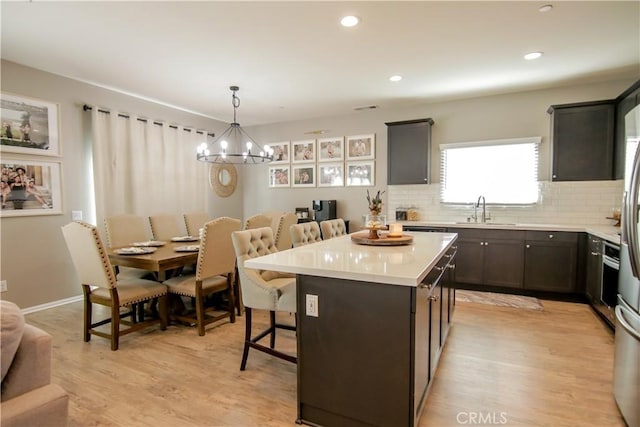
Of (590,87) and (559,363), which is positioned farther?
(590,87)

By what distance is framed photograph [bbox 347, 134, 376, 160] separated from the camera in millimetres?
5688

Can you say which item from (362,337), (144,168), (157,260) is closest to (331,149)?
(144,168)

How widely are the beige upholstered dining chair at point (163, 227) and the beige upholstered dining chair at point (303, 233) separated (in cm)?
238

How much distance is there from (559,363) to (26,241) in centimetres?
544

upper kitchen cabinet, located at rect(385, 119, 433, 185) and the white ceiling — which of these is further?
upper kitchen cabinet, located at rect(385, 119, 433, 185)

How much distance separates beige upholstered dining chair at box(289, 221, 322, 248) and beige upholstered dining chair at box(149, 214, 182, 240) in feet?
7.80

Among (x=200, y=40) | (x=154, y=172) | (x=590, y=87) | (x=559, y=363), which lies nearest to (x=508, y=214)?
(x=590, y=87)

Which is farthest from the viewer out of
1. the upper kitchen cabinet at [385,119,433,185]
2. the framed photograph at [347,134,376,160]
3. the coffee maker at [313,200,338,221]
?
the coffee maker at [313,200,338,221]

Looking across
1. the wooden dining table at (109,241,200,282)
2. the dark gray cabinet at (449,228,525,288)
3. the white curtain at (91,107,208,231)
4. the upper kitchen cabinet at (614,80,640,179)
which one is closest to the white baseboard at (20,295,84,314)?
the white curtain at (91,107,208,231)

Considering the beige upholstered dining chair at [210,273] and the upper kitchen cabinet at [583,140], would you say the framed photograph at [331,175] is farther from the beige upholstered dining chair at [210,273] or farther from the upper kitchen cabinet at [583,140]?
the upper kitchen cabinet at [583,140]

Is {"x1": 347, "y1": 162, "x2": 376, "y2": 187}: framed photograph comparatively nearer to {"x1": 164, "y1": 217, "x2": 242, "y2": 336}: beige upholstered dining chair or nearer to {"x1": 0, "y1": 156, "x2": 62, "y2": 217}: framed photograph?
{"x1": 164, "y1": 217, "x2": 242, "y2": 336}: beige upholstered dining chair

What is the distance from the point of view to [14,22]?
9.24 feet

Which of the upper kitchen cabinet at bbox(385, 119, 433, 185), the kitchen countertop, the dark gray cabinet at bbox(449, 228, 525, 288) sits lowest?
the dark gray cabinet at bbox(449, 228, 525, 288)

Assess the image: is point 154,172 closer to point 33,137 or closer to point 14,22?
point 33,137
